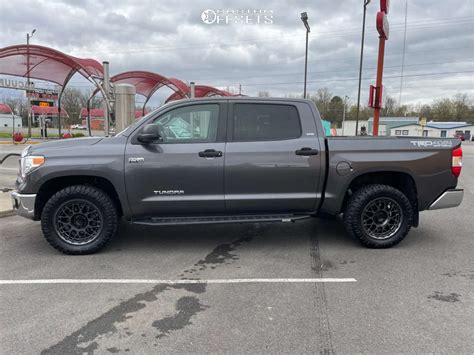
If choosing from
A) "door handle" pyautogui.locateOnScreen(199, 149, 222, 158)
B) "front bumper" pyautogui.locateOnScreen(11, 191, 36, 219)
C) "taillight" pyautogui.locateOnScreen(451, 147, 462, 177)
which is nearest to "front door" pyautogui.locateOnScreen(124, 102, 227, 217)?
"door handle" pyautogui.locateOnScreen(199, 149, 222, 158)

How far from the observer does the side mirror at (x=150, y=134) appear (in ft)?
14.7

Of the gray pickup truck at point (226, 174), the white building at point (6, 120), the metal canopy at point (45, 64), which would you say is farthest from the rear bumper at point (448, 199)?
the white building at point (6, 120)

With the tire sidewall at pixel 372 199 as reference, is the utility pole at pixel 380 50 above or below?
above

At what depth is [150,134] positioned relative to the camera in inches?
176

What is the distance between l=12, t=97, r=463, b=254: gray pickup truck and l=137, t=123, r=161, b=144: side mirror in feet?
0.04

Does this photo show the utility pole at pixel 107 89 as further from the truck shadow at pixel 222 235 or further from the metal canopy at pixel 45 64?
the truck shadow at pixel 222 235

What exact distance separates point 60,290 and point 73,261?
2.74ft

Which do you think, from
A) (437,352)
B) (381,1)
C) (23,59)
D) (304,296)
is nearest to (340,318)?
(304,296)

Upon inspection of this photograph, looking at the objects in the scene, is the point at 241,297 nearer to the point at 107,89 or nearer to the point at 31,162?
the point at 31,162

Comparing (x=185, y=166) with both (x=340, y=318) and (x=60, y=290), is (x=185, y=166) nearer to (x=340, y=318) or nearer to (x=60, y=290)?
(x=60, y=290)

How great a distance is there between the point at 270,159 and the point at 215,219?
1.02m

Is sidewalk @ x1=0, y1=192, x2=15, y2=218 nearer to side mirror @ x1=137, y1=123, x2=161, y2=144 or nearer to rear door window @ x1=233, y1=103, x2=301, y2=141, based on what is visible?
side mirror @ x1=137, y1=123, x2=161, y2=144

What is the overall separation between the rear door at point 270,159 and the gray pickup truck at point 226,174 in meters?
0.01

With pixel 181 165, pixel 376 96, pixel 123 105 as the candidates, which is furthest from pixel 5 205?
pixel 376 96
